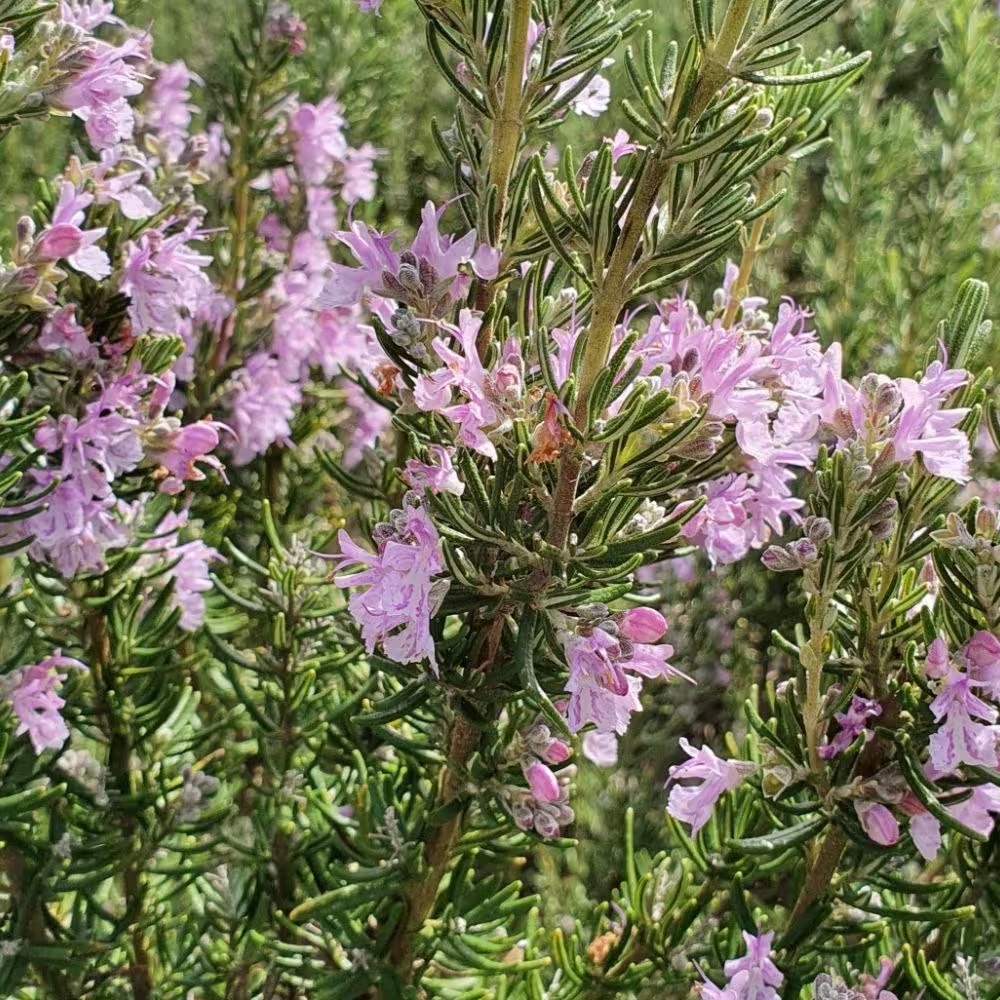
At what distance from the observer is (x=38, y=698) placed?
1.08 m

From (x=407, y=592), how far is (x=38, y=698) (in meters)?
0.58

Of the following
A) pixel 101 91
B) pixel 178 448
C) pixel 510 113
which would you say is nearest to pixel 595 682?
pixel 510 113

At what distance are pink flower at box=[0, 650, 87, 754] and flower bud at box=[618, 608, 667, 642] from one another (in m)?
0.64

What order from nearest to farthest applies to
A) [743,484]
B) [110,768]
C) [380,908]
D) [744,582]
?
[743,484] → [380,908] → [110,768] → [744,582]

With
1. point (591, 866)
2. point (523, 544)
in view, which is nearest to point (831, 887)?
point (523, 544)

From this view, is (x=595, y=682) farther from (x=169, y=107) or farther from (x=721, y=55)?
(x=169, y=107)

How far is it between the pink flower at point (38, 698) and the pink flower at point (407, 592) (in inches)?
20.2

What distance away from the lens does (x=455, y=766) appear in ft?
2.94

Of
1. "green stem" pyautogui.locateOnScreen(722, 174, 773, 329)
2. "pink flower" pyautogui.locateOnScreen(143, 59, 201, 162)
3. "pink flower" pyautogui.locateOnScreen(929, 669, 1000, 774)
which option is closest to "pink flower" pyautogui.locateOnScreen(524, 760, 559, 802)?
"pink flower" pyautogui.locateOnScreen(929, 669, 1000, 774)

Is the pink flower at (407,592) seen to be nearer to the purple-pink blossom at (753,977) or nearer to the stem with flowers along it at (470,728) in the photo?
the stem with flowers along it at (470,728)

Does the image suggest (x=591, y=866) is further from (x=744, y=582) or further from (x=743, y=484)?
(x=743, y=484)

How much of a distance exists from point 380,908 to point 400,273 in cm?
68

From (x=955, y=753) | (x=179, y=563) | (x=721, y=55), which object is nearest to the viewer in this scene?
(x=721, y=55)

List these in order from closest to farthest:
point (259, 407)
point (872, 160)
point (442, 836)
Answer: point (442, 836), point (259, 407), point (872, 160)
